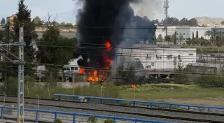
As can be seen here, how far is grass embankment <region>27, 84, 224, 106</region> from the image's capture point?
5562cm

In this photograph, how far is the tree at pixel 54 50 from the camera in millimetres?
79312

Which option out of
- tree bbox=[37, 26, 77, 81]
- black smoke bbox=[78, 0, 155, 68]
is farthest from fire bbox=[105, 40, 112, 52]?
tree bbox=[37, 26, 77, 81]

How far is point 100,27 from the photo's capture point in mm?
64688

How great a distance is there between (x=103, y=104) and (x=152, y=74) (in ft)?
195

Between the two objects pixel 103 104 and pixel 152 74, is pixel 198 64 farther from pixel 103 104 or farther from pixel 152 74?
pixel 103 104

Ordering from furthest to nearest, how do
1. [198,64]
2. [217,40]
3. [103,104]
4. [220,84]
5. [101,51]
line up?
[217,40]
[198,64]
[220,84]
[101,51]
[103,104]

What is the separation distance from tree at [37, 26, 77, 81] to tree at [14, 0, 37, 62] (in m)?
2.03

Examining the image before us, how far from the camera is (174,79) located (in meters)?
98.4

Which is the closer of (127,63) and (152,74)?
(127,63)

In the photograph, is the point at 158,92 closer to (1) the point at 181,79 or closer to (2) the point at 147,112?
(1) the point at 181,79

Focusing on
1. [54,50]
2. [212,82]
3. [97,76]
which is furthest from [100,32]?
[212,82]

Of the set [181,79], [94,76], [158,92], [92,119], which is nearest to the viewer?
[92,119]

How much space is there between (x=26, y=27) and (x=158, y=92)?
25.0 meters

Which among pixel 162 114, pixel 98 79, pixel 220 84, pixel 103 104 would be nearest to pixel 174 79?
pixel 220 84
